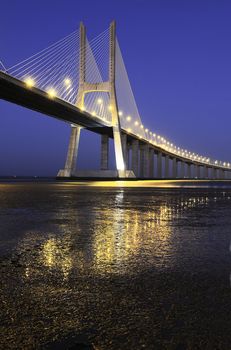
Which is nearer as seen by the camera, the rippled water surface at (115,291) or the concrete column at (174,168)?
the rippled water surface at (115,291)

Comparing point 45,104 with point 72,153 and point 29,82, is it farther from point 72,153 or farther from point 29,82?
point 72,153

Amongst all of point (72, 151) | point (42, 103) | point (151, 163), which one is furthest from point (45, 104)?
point (151, 163)

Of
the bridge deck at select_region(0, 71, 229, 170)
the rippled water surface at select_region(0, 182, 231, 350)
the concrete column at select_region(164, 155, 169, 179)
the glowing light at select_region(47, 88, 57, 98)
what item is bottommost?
the rippled water surface at select_region(0, 182, 231, 350)

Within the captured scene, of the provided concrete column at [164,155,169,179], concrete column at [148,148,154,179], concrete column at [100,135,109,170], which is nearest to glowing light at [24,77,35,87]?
concrete column at [100,135,109,170]

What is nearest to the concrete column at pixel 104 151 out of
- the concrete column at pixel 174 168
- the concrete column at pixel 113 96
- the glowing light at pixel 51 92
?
the concrete column at pixel 113 96

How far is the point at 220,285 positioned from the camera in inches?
130

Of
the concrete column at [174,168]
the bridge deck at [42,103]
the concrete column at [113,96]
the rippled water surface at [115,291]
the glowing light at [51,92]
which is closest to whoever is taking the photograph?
the rippled water surface at [115,291]

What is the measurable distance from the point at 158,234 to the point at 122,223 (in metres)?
1.57

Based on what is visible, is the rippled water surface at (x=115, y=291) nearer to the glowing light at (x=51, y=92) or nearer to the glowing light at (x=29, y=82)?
the glowing light at (x=29, y=82)

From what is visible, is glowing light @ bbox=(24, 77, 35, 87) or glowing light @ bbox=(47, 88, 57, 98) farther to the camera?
glowing light @ bbox=(47, 88, 57, 98)

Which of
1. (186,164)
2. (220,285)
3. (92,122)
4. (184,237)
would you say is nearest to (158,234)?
(184,237)

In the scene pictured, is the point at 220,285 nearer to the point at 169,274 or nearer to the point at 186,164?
the point at 169,274

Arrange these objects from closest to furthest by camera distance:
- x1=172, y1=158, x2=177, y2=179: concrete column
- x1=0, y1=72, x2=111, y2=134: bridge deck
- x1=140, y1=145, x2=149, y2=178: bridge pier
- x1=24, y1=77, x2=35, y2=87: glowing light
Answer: x1=0, y1=72, x2=111, y2=134: bridge deck → x1=24, y1=77, x2=35, y2=87: glowing light → x1=140, y1=145, x2=149, y2=178: bridge pier → x1=172, y1=158, x2=177, y2=179: concrete column

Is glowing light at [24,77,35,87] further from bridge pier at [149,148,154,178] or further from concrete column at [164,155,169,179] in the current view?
concrete column at [164,155,169,179]
